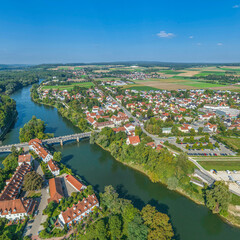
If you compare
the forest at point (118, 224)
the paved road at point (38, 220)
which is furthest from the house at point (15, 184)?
the forest at point (118, 224)

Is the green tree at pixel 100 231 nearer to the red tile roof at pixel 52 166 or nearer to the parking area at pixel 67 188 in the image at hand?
the parking area at pixel 67 188

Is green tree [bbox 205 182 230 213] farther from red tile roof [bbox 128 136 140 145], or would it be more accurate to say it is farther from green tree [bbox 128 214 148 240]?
red tile roof [bbox 128 136 140 145]

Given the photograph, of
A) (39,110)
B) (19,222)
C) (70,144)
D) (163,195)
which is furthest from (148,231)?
(39,110)

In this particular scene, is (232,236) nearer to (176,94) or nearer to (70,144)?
(70,144)

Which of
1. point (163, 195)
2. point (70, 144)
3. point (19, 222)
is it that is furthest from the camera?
point (70, 144)

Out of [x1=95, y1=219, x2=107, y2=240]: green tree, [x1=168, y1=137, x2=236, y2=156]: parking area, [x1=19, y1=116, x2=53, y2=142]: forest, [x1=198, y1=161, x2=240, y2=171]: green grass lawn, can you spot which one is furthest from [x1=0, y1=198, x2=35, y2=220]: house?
[x1=168, y1=137, x2=236, y2=156]: parking area

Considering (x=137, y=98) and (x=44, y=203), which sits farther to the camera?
(x=137, y=98)

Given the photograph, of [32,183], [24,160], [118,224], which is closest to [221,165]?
[118,224]

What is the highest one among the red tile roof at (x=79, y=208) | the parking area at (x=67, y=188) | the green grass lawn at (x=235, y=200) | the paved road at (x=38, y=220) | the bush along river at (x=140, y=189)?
the red tile roof at (x=79, y=208)
